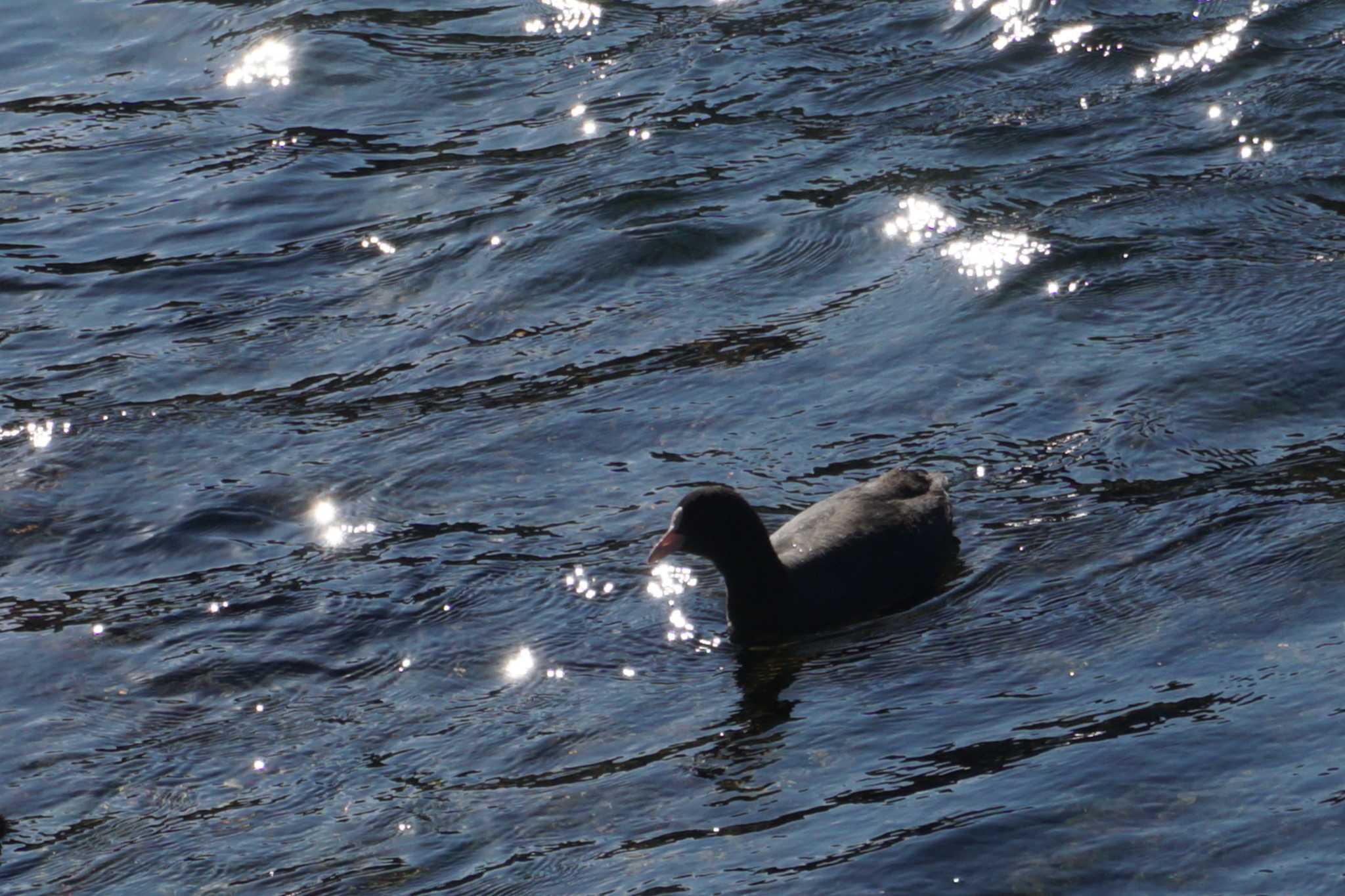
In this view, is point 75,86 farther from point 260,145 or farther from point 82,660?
point 82,660

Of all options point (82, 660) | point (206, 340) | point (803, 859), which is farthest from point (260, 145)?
point (803, 859)

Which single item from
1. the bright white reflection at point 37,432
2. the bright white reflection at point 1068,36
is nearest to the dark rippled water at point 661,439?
the bright white reflection at point 37,432

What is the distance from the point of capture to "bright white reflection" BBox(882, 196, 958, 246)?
46.9 ft

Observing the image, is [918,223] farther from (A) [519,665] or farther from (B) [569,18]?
(B) [569,18]

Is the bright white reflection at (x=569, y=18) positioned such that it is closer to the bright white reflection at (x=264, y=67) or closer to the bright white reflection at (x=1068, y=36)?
the bright white reflection at (x=264, y=67)

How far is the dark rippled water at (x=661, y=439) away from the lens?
7867mm

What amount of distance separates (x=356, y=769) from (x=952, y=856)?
2548 mm

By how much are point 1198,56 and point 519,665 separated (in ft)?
32.2

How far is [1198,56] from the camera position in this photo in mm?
16719

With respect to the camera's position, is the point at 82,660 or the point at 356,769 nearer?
the point at 356,769

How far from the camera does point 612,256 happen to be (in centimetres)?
1453

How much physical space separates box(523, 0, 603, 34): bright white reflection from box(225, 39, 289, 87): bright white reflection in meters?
2.33

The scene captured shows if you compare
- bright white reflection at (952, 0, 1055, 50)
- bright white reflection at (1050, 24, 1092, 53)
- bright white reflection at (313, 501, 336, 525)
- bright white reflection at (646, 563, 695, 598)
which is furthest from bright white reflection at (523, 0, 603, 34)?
bright white reflection at (646, 563, 695, 598)

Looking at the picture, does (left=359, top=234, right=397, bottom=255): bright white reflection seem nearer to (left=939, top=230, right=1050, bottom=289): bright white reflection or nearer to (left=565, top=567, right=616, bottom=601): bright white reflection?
(left=939, top=230, right=1050, bottom=289): bright white reflection
